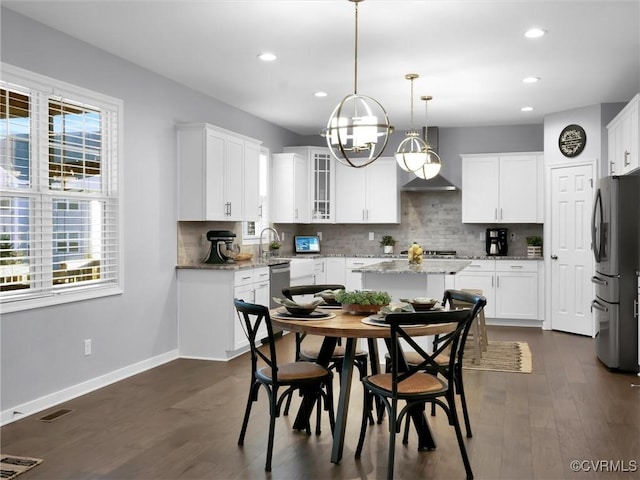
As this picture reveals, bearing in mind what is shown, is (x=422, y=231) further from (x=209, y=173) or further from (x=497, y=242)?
(x=209, y=173)

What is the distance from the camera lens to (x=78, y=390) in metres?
4.48

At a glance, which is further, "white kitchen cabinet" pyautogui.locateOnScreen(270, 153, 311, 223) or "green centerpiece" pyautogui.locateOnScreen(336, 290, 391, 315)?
"white kitchen cabinet" pyautogui.locateOnScreen(270, 153, 311, 223)

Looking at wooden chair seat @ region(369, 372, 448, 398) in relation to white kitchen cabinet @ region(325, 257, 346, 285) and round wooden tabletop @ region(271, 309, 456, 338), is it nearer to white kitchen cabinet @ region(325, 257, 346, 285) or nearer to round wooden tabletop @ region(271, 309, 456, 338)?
round wooden tabletop @ region(271, 309, 456, 338)

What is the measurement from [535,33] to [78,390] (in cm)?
421

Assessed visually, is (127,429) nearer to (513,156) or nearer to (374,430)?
(374,430)

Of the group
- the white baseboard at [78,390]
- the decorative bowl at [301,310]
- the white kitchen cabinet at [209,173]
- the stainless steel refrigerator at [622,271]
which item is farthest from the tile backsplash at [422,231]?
the decorative bowl at [301,310]

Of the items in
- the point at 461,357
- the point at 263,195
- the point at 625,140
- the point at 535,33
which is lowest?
the point at 461,357

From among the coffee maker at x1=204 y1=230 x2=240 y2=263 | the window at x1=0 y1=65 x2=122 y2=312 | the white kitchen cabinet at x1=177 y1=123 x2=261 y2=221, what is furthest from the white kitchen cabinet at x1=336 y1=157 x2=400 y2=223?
the window at x1=0 y1=65 x2=122 y2=312

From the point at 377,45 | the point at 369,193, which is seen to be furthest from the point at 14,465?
the point at 369,193

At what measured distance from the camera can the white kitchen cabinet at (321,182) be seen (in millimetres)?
8430

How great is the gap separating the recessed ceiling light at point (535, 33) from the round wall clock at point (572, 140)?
2961 millimetres

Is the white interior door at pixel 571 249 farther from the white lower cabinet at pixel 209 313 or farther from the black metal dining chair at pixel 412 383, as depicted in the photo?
the black metal dining chair at pixel 412 383

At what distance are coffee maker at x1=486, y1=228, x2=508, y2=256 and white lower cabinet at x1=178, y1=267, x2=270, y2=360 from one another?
364cm

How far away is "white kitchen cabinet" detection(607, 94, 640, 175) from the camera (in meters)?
5.29
